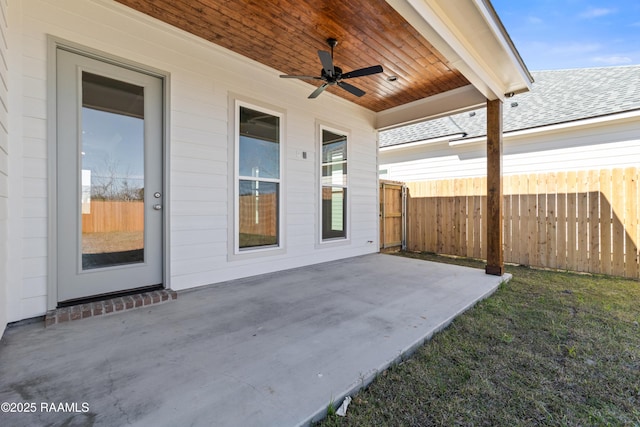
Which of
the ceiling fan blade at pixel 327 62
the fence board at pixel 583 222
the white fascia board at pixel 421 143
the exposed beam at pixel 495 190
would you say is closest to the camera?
the ceiling fan blade at pixel 327 62

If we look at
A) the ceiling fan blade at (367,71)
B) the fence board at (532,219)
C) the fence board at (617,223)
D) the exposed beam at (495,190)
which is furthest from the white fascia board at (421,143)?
the ceiling fan blade at (367,71)

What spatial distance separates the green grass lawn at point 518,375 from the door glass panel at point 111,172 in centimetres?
277

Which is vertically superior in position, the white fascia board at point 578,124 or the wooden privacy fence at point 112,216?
the white fascia board at point 578,124

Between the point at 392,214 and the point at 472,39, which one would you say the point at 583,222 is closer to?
the point at 392,214

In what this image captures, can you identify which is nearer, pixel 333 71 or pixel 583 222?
pixel 333 71

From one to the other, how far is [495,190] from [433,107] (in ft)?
6.27

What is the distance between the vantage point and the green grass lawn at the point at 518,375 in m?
1.54

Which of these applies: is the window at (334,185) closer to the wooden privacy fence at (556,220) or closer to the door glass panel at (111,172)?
the wooden privacy fence at (556,220)

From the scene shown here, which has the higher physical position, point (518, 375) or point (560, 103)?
point (560, 103)

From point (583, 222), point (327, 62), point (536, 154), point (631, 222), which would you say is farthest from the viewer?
point (536, 154)

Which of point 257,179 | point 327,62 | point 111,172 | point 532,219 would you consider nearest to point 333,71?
point 327,62

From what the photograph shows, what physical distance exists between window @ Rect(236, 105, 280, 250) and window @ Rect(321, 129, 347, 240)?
3.55 feet

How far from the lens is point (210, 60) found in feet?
12.0

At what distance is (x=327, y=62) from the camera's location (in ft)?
10.9
